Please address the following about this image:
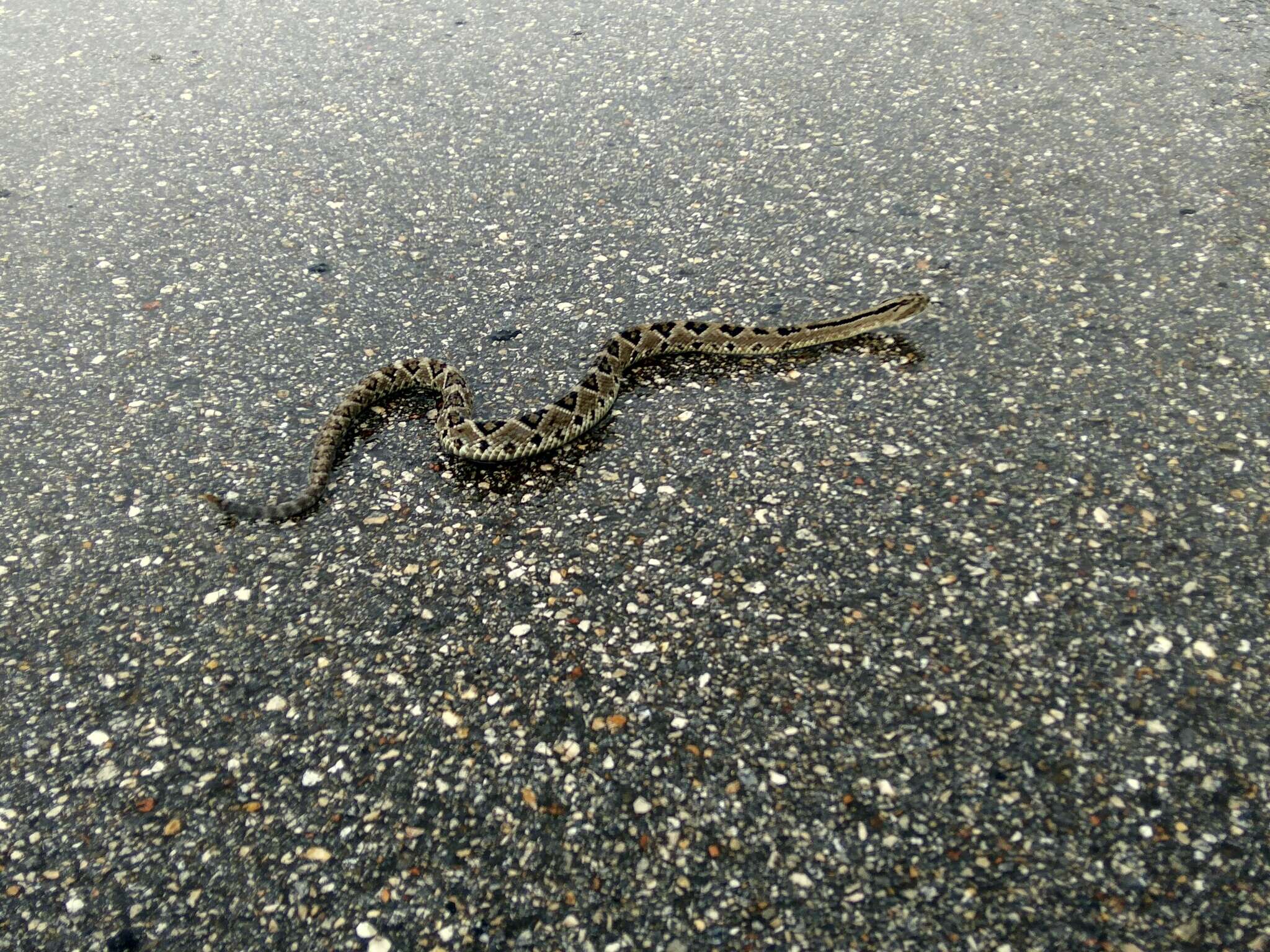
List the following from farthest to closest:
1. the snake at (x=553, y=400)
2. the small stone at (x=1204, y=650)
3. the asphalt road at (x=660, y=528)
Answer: the snake at (x=553, y=400)
the small stone at (x=1204, y=650)
the asphalt road at (x=660, y=528)

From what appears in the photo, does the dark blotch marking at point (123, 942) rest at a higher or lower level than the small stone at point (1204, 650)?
higher

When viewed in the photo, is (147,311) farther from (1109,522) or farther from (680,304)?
(1109,522)

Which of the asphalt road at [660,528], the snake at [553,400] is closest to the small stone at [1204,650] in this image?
the asphalt road at [660,528]

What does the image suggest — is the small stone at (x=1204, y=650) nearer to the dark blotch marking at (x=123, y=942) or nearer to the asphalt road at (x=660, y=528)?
the asphalt road at (x=660, y=528)

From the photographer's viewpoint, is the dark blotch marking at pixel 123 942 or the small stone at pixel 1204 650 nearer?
the dark blotch marking at pixel 123 942

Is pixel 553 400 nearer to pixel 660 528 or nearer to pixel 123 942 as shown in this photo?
pixel 660 528

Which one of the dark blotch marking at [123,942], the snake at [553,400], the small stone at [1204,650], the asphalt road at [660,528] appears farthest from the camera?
the snake at [553,400]

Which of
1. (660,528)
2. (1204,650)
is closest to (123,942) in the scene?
(660,528)

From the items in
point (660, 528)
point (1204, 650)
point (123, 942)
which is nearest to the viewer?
point (123, 942)
